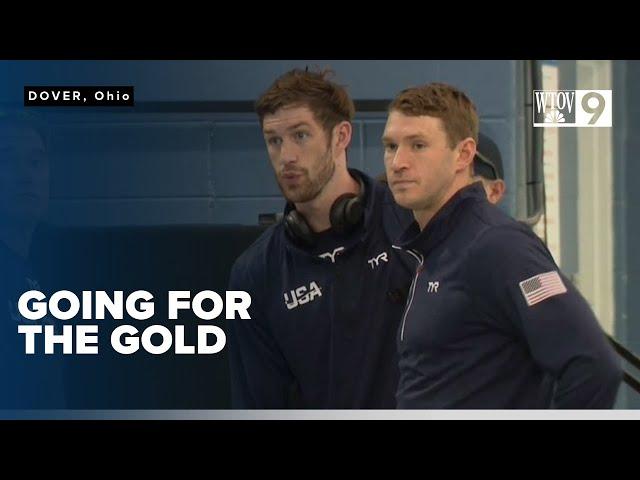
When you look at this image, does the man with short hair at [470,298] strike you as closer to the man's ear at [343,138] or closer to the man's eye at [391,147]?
the man's eye at [391,147]

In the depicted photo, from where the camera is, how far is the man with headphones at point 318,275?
4352 millimetres

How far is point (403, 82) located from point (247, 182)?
A: 1.90 ft

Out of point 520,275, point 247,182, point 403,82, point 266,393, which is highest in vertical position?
point 403,82

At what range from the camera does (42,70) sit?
4.44 meters

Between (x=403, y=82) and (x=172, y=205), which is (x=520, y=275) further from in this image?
(x=172, y=205)

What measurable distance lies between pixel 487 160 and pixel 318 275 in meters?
0.63

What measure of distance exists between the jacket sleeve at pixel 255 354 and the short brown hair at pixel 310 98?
498 mm

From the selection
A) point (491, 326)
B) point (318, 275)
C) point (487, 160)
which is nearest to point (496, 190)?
point (487, 160)

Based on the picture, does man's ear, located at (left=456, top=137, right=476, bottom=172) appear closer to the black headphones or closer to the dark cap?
the dark cap

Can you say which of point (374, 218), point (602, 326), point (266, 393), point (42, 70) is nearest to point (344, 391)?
point (266, 393)

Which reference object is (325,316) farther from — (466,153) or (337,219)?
(466,153)

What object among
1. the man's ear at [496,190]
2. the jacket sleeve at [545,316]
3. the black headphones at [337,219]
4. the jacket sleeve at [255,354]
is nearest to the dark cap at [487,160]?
the man's ear at [496,190]

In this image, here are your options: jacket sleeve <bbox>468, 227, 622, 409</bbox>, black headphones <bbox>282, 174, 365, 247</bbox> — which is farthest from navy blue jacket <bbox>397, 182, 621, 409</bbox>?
black headphones <bbox>282, 174, 365, 247</bbox>

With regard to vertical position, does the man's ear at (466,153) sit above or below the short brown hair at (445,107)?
below
